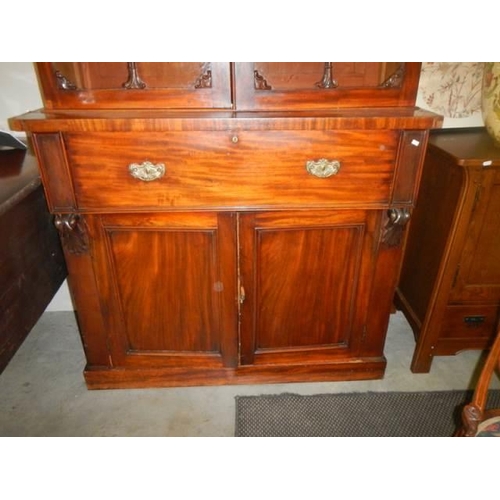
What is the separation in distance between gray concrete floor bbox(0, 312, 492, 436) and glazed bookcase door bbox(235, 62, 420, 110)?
107 cm

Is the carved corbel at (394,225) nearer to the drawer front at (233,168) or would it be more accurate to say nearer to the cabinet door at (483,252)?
the drawer front at (233,168)

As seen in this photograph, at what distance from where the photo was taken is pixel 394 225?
3.93ft

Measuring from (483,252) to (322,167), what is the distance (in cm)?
74

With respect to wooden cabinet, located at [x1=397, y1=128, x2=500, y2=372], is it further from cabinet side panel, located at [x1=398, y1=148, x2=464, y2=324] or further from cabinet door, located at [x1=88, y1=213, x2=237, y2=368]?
cabinet door, located at [x1=88, y1=213, x2=237, y2=368]

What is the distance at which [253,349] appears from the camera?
1.42 meters

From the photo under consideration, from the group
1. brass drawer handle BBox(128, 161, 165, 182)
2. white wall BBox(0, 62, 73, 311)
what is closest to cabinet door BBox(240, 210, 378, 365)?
brass drawer handle BBox(128, 161, 165, 182)

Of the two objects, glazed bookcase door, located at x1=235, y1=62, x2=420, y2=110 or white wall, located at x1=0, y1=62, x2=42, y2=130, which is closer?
glazed bookcase door, located at x1=235, y1=62, x2=420, y2=110

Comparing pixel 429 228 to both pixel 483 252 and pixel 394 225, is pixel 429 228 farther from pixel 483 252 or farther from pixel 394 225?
pixel 394 225

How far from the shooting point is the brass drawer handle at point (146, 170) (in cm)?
106

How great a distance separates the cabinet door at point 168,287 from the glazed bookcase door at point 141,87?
1.09ft

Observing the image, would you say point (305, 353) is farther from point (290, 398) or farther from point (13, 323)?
point (13, 323)

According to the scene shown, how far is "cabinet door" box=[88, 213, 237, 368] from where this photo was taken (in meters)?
1.18

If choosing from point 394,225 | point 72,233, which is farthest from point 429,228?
point 72,233

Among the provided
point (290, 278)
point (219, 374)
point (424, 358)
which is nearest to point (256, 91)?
point (290, 278)
